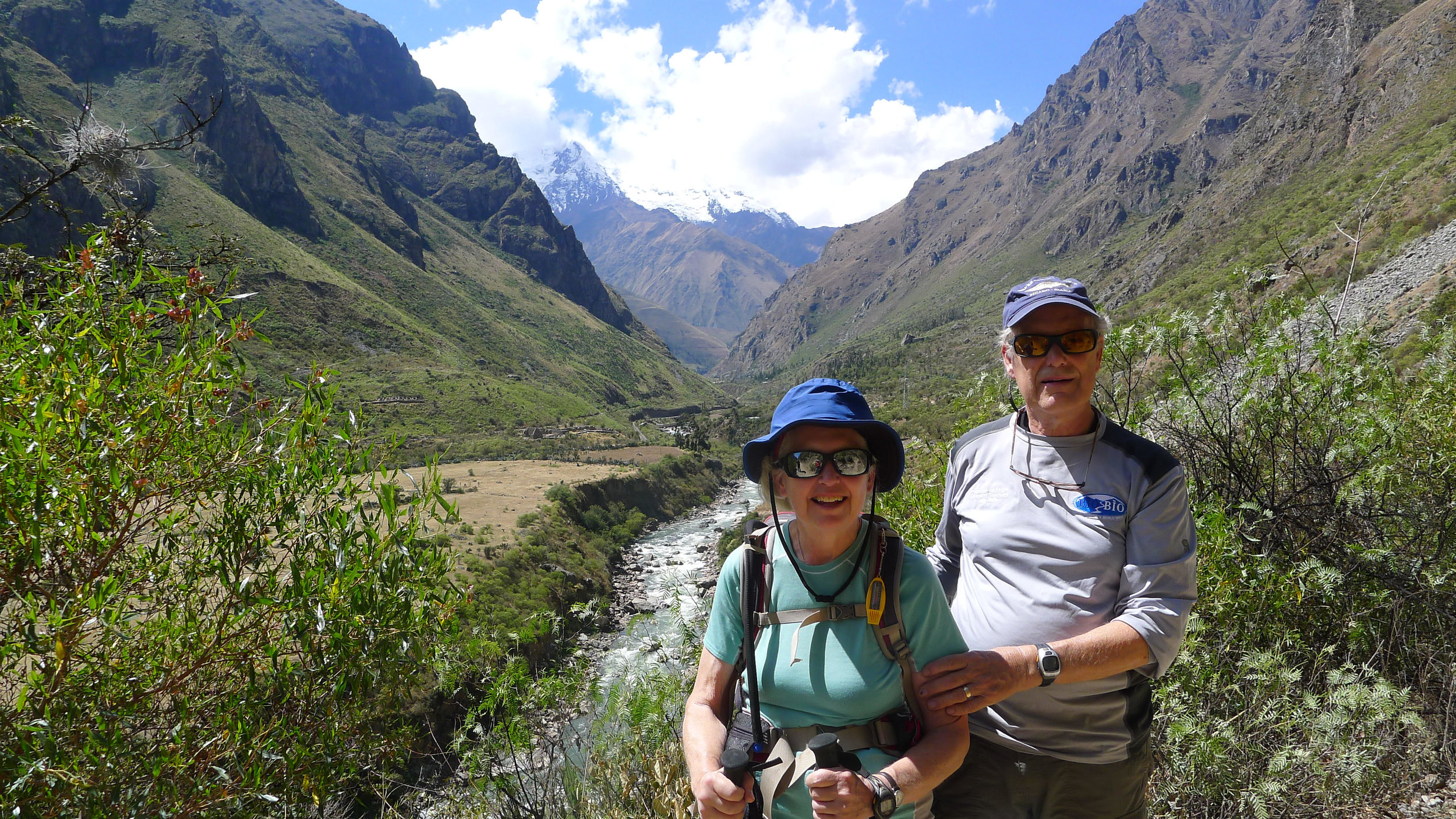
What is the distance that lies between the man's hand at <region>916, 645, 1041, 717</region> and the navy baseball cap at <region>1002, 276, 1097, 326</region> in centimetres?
114

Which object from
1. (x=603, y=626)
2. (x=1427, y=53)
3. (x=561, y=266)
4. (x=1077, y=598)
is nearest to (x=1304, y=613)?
(x=1077, y=598)

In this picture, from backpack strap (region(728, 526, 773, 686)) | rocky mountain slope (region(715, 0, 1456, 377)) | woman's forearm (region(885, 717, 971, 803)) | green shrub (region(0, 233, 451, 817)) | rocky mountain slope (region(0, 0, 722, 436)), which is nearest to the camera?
woman's forearm (region(885, 717, 971, 803))

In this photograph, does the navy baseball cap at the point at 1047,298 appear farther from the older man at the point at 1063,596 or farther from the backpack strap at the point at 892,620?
the backpack strap at the point at 892,620

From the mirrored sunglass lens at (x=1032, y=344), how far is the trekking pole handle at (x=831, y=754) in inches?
59.3

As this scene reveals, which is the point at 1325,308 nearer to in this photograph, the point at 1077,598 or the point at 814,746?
the point at 1077,598

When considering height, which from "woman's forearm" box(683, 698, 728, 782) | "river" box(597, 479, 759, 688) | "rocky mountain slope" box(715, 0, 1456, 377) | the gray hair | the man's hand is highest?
"rocky mountain slope" box(715, 0, 1456, 377)

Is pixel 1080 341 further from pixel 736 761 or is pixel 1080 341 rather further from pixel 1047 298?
pixel 736 761

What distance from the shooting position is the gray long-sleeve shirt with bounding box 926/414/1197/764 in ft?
6.41

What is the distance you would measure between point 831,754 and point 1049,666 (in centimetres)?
71

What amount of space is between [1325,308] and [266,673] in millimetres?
6484

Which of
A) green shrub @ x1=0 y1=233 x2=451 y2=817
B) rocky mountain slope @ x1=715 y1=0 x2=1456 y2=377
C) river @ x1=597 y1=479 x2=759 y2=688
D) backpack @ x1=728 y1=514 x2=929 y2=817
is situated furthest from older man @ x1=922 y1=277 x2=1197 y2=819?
green shrub @ x1=0 y1=233 x2=451 y2=817

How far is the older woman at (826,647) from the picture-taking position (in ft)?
5.83

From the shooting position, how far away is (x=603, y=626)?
27.8 m

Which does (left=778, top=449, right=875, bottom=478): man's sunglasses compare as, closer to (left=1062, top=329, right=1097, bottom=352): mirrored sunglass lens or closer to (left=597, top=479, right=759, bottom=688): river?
(left=1062, top=329, right=1097, bottom=352): mirrored sunglass lens
